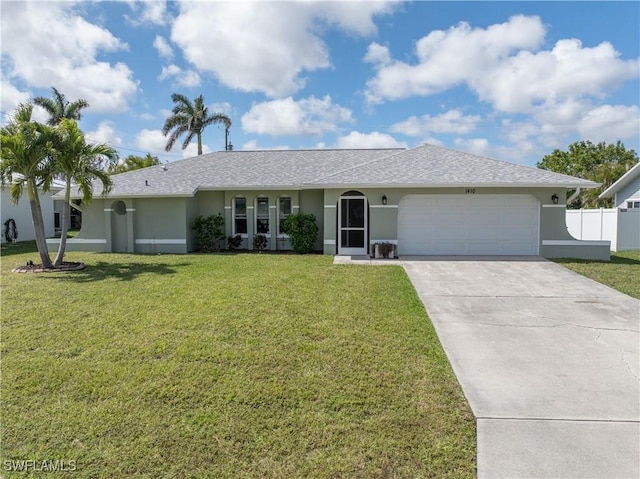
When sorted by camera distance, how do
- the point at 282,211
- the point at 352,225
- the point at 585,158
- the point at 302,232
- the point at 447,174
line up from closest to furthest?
the point at 447,174
the point at 352,225
the point at 302,232
the point at 282,211
the point at 585,158

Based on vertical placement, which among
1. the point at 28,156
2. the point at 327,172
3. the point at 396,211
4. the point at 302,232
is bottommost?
the point at 302,232

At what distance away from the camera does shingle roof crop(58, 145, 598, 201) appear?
45.9 ft

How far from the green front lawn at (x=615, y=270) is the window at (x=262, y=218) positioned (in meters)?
11.0

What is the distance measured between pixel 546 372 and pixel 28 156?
13.4 m

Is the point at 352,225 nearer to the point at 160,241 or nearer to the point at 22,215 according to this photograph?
the point at 160,241

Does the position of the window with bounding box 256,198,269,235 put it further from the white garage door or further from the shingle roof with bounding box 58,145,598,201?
the white garage door

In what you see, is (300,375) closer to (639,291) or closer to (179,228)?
(639,291)

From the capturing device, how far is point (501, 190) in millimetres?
14164

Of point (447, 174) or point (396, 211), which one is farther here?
point (396, 211)

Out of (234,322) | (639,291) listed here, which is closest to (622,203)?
(639,291)

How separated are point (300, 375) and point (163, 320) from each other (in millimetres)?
3183

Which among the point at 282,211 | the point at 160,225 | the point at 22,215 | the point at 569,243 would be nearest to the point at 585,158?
the point at 569,243

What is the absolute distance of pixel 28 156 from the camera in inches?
441

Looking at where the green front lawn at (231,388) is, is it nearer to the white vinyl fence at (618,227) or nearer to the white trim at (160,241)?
the white trim at (160,241)
